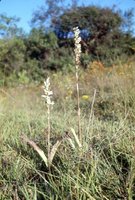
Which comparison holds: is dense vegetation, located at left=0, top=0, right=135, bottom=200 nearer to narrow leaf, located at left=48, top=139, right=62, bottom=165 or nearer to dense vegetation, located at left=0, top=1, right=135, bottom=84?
narrow leaf, located at left=48, top=139, right=62, bottom=165

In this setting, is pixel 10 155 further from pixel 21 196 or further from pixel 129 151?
pixel 129 151

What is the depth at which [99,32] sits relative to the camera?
58.1 ft

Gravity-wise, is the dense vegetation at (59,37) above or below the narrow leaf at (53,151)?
above

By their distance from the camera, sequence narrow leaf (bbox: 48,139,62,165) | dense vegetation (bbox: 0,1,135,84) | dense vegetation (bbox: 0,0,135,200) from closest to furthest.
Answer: dense vegetation (bbox: 0,0,135,200)
narrow leaf (bbox: 48,139,62,165)
dense vegetation (bbox: 0,1,135,84)

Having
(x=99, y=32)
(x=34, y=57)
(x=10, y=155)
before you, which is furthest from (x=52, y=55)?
(x=10, y=155)

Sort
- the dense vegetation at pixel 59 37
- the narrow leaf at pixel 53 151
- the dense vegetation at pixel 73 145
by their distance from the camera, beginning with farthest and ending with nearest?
1. the dense vegetation at pixel 59 37
2. the narrow leaf at pixel 53 151
3. the dense vegetation at pixel 73 145

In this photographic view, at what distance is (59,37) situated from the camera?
1836cm

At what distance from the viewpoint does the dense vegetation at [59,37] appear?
16609mm

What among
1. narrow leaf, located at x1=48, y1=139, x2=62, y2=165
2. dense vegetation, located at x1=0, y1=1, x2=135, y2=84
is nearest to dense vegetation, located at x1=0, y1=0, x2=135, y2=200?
narrow leaf, located at x1=48, y1=139, x2=62, y2=165

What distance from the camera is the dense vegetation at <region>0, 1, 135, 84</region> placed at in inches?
654

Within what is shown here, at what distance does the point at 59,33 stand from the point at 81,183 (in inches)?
678

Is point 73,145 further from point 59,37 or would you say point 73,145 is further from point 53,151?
point 59,37

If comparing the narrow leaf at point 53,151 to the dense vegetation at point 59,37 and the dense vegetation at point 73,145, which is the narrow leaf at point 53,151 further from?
the dense vegetation at point 59,37

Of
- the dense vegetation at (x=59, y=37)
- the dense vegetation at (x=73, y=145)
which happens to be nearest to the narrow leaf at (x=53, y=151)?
the dense vegetation at (x=73, y=145)
